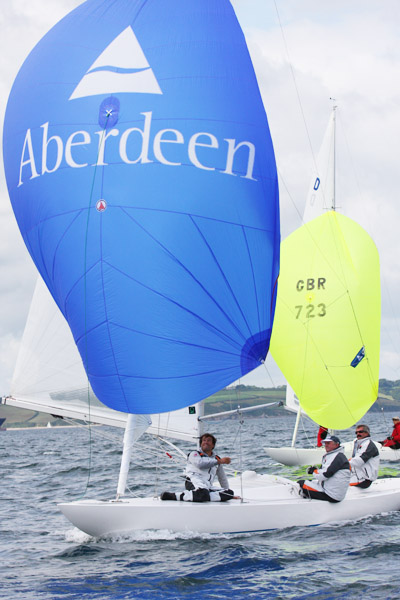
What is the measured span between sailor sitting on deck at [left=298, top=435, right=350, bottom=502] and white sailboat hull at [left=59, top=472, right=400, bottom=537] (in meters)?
0.12

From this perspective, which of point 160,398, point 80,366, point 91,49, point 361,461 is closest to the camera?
point 160,398

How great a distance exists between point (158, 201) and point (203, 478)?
310cm

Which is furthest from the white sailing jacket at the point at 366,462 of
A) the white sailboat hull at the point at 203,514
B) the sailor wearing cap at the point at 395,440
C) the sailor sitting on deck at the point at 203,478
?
the sailor wearing cap at the point at 395,440

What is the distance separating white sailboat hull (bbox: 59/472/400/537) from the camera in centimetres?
785

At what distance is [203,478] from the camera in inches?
328

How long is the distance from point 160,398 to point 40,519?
11.4 ft

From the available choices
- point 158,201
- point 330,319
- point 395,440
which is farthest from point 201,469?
point 395,440

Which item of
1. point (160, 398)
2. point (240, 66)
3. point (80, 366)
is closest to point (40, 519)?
point (80, 366)

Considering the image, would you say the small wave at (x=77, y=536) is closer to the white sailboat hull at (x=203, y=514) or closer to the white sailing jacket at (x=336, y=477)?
the white sailboat hull at (x=203, y=514)

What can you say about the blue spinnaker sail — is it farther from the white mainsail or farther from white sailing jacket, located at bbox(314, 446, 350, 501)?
white sailing jacket, located at bbox(314, 446, 350, 501)

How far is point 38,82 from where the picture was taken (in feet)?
27.8

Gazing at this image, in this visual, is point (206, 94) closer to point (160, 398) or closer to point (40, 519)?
point (160, 398)

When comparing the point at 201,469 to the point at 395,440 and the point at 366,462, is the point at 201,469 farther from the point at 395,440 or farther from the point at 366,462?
the point at 395,440

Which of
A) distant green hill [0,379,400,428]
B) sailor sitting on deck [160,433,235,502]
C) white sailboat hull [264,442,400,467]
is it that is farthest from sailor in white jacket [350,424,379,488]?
distant green hill [0,379,400,428]
